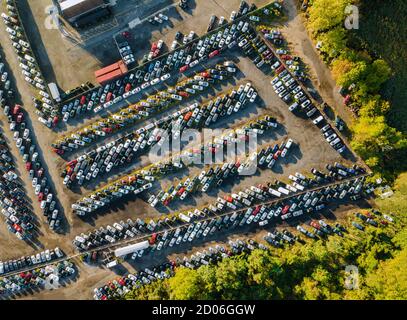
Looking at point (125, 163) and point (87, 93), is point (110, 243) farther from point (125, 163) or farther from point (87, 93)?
point (87, 93)

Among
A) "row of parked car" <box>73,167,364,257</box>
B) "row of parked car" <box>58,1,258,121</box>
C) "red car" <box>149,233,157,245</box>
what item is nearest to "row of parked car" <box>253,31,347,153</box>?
"row of parked car" <box>58,1,258,121</box>

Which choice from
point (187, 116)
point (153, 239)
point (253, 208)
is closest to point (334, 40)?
point (187, 116)

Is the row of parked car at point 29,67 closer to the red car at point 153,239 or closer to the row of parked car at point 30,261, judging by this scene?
the row of parked car at point 30,261

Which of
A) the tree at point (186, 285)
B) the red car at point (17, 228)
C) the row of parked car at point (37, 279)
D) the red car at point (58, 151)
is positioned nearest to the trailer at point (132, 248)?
the tree at point (186, 285)

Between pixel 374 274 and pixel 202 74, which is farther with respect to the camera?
pixel 202 74

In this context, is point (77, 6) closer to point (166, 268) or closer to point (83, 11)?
point (83, 11)

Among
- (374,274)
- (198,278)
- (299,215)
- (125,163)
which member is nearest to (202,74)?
(125,163)

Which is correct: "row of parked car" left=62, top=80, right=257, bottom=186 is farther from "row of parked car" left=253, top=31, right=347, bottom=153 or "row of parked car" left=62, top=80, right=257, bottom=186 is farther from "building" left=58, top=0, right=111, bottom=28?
"building" left=58, top=0, right=111, bottom=28
